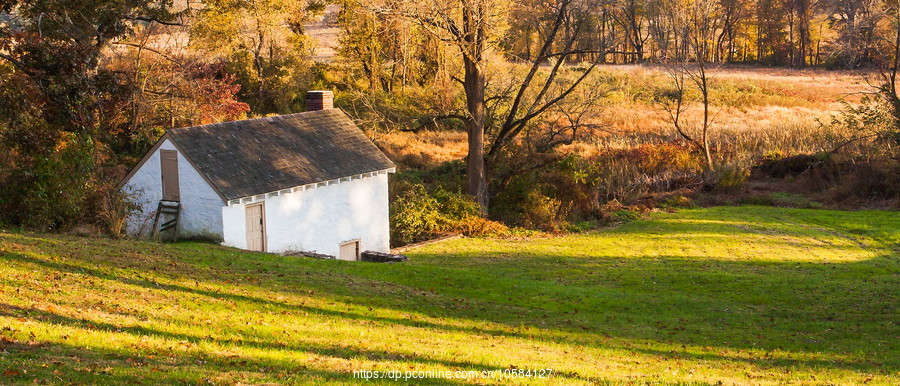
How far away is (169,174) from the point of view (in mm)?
25281

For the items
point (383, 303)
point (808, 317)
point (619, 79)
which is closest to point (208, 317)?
point (383, 303)

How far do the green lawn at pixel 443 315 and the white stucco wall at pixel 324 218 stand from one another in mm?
2656

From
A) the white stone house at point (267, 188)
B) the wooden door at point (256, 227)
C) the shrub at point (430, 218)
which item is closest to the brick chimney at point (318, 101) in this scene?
the white stone house at point (267, 188)

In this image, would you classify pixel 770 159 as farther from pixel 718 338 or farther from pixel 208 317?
pixel 208 317

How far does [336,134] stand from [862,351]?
2010cm

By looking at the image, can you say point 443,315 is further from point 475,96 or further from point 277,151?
point 475,96

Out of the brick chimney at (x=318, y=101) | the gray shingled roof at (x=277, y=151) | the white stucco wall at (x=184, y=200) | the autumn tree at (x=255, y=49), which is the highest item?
the autumn tree at (x=255, y=49)

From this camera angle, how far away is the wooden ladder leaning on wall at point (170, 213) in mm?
24892

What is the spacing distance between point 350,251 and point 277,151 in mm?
4401

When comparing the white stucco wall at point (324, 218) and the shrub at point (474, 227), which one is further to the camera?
the shrub at point (474, 227)

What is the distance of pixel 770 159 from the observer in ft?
142

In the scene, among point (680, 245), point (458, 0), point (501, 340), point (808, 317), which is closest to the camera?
point (501, 340)

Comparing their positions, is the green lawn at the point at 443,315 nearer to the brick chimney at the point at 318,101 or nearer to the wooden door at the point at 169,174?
the wooden door at the point at 169,174

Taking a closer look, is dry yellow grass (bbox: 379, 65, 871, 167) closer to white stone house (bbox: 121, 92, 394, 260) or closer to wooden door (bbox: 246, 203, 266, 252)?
white stone house (bbox: 121, 92, 394, 260)
